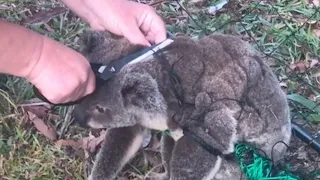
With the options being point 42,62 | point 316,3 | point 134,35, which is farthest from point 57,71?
point 316,3

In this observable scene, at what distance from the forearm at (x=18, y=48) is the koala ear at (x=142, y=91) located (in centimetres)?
35

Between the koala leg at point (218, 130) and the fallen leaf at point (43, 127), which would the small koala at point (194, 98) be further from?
the fallen leaf at point (43, 127)

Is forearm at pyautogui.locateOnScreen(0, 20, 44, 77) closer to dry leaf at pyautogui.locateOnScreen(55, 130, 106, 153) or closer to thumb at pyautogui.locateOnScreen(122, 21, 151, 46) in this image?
thumb at pyautogui.locateOnScreen(122, 21, 151, 46)

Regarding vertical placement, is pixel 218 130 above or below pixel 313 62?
above

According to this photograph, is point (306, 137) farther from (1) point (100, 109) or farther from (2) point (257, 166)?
(1) point (100, 109)

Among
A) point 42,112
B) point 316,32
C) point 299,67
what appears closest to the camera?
point 42,112

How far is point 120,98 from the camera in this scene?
7.25 feet

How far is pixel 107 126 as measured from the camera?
228 cm

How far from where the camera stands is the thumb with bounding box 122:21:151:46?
220cm

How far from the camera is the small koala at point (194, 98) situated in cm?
216

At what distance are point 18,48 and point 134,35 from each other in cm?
46

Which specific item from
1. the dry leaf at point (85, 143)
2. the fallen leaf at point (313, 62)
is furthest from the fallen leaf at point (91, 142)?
the fallen leaf at point (313, 62)

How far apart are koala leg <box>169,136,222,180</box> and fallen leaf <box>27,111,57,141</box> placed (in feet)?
2.36

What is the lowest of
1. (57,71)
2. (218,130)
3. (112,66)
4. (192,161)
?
(192,161)
